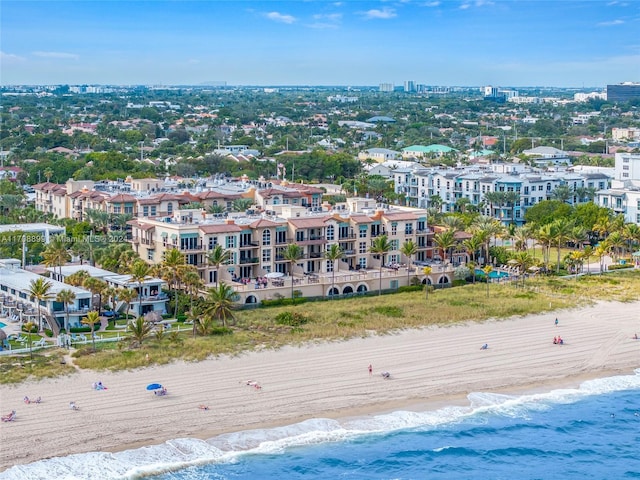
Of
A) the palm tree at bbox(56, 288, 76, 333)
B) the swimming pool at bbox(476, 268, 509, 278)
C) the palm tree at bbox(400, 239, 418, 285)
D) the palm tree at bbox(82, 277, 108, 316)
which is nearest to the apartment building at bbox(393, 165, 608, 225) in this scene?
the swimming pool at bbox(476, 268, 509, 278)

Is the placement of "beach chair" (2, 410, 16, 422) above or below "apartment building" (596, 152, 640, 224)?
below

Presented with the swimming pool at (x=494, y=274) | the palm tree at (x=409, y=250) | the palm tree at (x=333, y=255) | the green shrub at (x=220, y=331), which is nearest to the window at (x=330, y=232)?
the palm tree at (x=333, y=255)

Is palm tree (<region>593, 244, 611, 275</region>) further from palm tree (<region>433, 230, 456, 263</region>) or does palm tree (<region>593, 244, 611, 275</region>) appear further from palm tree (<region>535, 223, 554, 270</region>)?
palm tree (<region>433, 230, 456, 263</region>)

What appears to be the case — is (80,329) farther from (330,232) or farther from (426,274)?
→ (426,274)

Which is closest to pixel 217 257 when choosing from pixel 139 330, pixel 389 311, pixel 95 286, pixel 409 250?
pixel 95 286

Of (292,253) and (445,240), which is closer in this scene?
(292,253)

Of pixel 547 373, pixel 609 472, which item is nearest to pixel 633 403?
pixel 547 373
